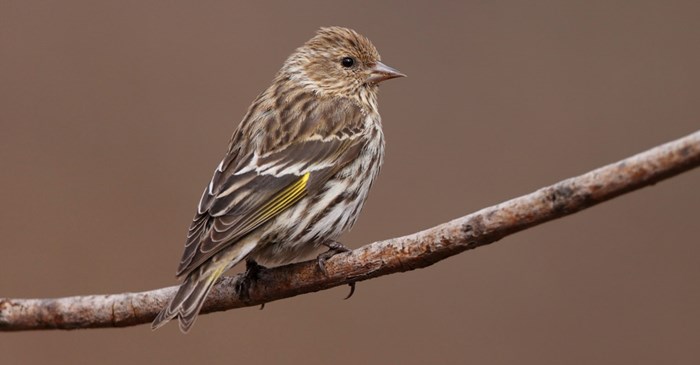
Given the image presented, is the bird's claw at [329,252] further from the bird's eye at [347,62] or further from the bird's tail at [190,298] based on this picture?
the bird's eye at [347,62]

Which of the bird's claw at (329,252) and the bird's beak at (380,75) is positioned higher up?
the bird's beak at (380,75)

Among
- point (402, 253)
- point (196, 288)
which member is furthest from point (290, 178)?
point (402, 253)

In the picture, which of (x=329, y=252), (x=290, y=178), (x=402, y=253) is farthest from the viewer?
A: (x=290, y=178)

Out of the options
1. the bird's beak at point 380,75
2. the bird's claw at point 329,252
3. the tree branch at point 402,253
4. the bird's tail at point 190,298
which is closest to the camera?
the tree branch at point 402,253

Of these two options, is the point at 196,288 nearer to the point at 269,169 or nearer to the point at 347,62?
the point at 269,169

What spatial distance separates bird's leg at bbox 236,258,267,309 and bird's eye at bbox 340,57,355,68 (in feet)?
4.49

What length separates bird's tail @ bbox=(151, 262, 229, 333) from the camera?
3451 mm

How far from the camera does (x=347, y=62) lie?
16.0 ft

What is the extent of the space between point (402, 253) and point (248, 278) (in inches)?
33.9

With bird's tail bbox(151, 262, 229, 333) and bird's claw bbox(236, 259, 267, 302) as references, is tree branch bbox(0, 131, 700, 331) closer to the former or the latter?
bird's claw bbox(236, 259, 267, 302)

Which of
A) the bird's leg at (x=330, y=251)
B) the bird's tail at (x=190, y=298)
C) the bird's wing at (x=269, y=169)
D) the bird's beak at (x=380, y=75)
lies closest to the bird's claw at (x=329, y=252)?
the bird's leg at (x=330, y=251)

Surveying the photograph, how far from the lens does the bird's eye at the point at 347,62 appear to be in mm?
4863

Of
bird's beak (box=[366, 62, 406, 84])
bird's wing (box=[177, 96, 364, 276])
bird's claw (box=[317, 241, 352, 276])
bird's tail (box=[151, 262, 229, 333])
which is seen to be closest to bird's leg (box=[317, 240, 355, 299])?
bird's claw (box=[317, 241, 352, 276])

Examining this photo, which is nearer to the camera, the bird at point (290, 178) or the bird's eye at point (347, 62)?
the bird at point (290, 178)
